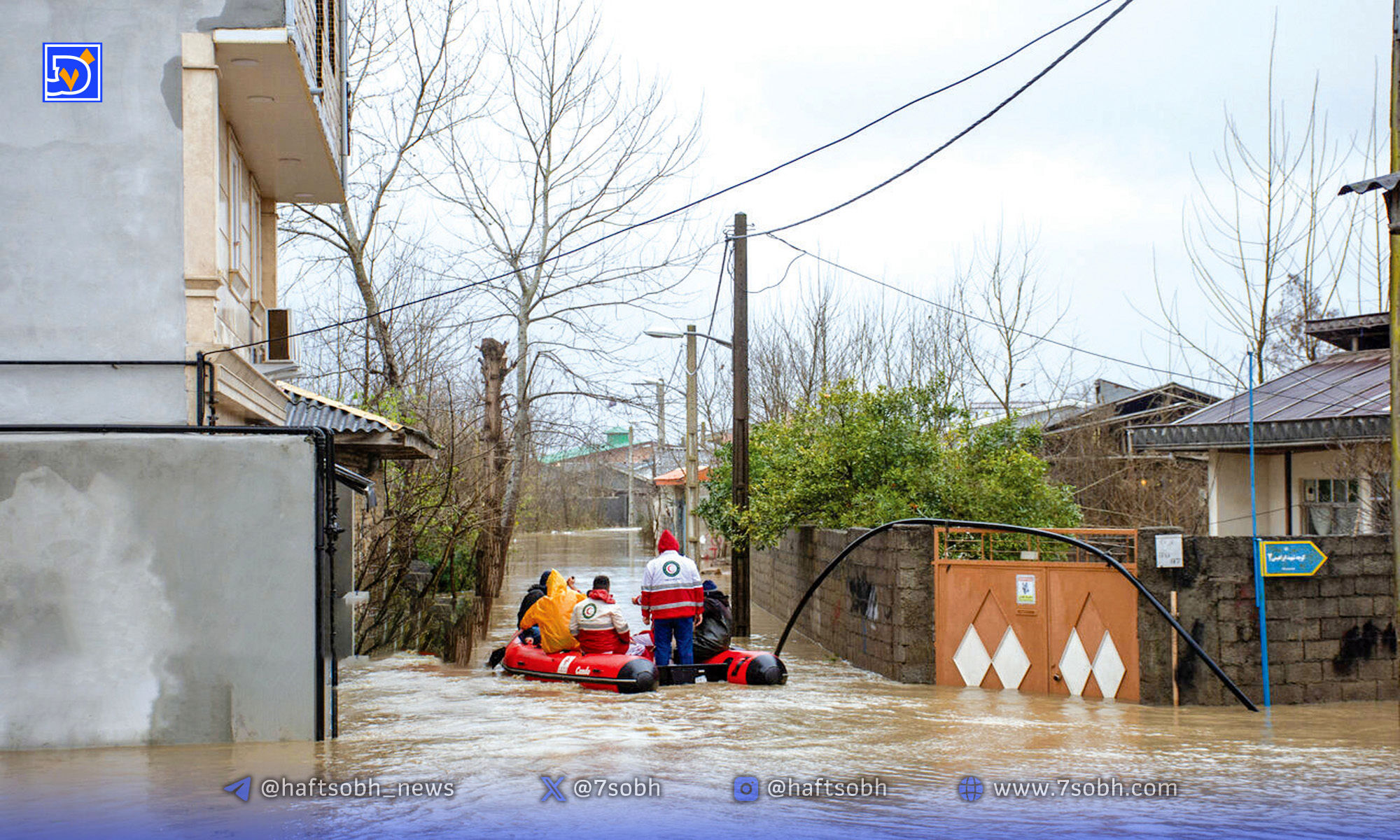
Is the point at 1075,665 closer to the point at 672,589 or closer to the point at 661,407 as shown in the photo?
the point at 672,589

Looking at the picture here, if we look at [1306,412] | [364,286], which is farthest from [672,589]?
[364,286]

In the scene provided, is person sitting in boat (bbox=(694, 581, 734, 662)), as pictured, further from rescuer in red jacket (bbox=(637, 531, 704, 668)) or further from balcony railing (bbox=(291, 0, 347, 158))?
balcony railing (bbox=(291, 0, 347, 158))

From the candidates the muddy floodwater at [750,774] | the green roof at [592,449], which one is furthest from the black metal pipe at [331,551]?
the green roof at [592,449]

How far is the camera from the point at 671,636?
532 inches

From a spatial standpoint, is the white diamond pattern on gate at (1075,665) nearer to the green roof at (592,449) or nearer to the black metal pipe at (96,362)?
the black metal pipe at (96,362)

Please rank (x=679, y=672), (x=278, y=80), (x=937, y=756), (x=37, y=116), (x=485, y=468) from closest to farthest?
(x=937, y=756)
(x=37, y=116)
(x=278, y=80)
(x=679, y=672)
(x=485, y=468)

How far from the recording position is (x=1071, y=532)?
13.5 metres

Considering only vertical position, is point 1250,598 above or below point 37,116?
below

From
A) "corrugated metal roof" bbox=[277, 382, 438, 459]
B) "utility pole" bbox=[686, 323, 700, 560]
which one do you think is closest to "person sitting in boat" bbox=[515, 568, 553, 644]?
"corrugated metal roof" bbox=[277, 382, 438, 459]

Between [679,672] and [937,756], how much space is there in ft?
16.1

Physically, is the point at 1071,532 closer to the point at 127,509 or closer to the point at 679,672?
the point at 679,672

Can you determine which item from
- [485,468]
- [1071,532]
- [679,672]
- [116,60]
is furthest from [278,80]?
[485,468]

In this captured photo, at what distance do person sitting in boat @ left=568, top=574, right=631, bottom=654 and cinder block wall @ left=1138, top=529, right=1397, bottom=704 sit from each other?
564 centimetres

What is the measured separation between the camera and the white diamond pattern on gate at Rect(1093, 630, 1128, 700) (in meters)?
12.4
